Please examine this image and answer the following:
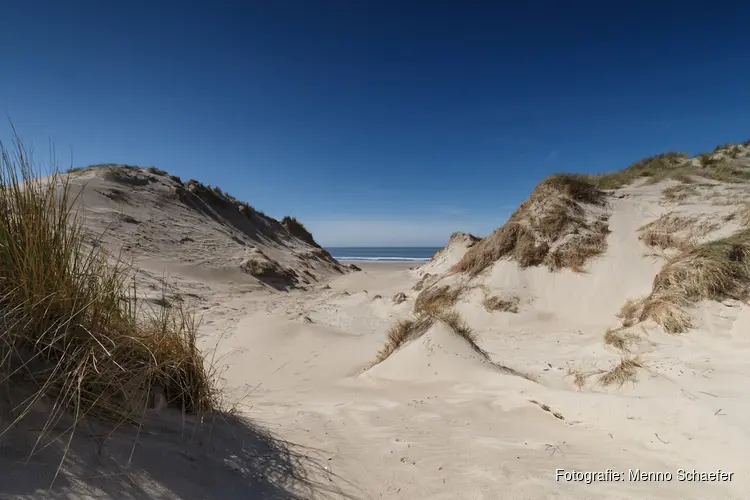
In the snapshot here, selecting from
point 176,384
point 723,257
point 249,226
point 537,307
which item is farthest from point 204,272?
point 723,257

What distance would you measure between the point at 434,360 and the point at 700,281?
13.9 ft

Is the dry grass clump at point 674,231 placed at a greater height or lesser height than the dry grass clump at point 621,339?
greater

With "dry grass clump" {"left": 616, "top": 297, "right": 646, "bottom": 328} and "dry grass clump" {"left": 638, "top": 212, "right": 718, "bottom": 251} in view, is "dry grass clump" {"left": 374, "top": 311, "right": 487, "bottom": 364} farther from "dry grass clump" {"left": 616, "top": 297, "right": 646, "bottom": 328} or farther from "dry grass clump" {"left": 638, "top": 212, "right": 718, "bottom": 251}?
"dry grass clump" {"left": 638, "top": 212, "right": 718, "bottom": 251}

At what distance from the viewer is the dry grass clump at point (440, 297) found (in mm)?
9203

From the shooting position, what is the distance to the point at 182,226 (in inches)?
671

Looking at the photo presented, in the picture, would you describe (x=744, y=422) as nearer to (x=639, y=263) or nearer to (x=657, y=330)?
(x=657, y=330)

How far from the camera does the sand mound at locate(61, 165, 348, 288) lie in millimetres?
14148

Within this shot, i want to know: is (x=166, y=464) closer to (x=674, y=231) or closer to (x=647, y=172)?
(x=674, y=231)

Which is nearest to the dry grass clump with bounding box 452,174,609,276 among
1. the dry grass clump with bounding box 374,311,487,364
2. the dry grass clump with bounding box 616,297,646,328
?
the dry grass clump with bounding box 616,297,646,328

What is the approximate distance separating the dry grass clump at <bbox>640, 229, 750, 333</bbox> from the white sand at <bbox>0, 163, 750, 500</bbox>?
22cm

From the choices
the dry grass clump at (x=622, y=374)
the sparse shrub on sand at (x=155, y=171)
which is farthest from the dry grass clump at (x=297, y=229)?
the dry grass clump at (x=622, y=374)

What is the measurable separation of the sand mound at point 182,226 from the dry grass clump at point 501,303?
9760mm

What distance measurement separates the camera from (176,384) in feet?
7.98

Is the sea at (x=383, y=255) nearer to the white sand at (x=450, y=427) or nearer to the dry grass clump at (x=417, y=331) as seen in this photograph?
the dry grass clump at (x=417, y=331)
